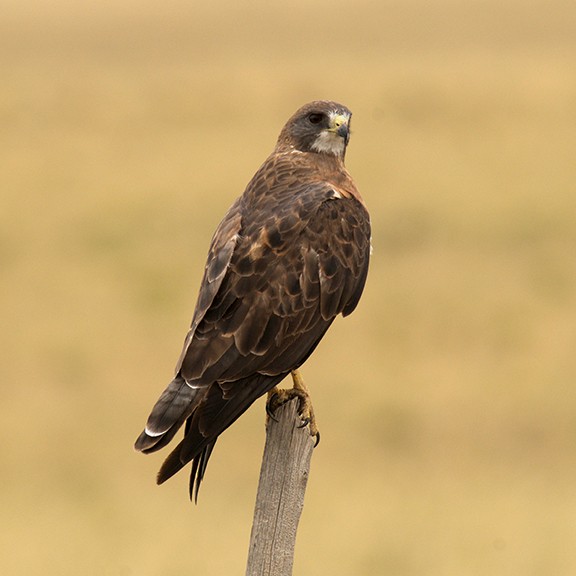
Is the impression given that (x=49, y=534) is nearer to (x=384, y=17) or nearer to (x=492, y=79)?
(x=492, y=79)

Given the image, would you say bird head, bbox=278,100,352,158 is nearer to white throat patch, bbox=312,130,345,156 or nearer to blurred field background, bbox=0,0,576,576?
white throat patch, bbox=312,130,345,156

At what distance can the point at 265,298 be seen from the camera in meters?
5.97

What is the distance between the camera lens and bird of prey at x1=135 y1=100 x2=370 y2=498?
536 centimetres

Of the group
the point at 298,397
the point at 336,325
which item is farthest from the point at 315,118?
the point at 336,325

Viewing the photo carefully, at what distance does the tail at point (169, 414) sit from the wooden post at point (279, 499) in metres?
0.34

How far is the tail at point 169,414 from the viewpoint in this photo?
5.07 meters

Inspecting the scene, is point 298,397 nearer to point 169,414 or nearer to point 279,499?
point 169,414

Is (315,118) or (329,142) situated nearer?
(329,142)

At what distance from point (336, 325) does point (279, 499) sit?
10.8 meters

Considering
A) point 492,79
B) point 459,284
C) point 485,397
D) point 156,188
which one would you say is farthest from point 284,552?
point 492,79

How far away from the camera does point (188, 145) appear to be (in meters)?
25.8

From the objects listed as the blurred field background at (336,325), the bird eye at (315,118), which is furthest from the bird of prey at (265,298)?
the blurred field background at (336,325)

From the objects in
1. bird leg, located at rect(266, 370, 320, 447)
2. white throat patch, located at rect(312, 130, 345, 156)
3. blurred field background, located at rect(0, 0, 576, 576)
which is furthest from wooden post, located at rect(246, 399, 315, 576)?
blurred field background, located at rect(0, 0, 576, 576)

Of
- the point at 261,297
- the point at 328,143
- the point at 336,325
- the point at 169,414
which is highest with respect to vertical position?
the point at 336,325
